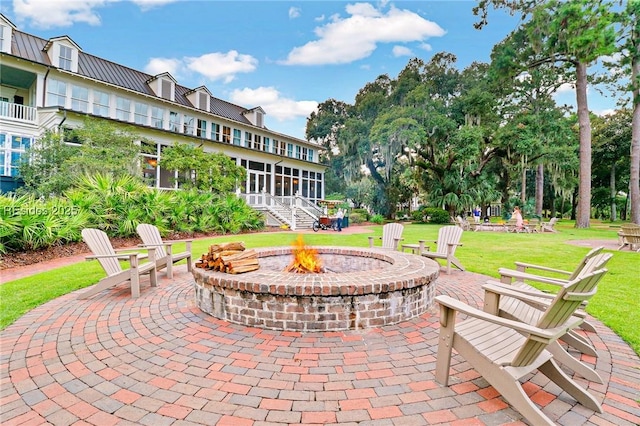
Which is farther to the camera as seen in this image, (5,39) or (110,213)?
(5,39)

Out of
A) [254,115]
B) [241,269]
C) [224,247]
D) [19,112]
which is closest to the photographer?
[241,269]

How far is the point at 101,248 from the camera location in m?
4.60

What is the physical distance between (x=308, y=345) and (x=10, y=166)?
707 inches

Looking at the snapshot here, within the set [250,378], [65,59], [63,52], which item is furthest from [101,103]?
[250,378]

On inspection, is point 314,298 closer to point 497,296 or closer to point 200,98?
point 497,296

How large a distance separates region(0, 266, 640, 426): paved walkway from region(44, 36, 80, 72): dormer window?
1748 cm

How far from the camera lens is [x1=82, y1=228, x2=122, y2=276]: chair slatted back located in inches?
176

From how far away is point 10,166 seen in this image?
46.0 ft

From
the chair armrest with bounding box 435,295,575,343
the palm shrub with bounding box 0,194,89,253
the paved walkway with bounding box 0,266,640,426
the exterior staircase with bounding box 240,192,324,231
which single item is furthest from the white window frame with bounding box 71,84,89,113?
the chair armrest with bounding box 435,295,575,343

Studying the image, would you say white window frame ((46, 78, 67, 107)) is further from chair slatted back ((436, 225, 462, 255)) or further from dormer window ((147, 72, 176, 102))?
chair slatted back ((436, 225, 462, 255))

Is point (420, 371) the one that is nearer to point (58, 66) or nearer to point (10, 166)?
point (10, 166)

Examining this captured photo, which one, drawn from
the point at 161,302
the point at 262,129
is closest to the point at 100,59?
the point at 262,129

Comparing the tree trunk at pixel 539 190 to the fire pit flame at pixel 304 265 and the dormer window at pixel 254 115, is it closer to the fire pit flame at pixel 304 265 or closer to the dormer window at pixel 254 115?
the dormer window at pixel 254 115

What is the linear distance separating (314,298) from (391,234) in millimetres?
4538
